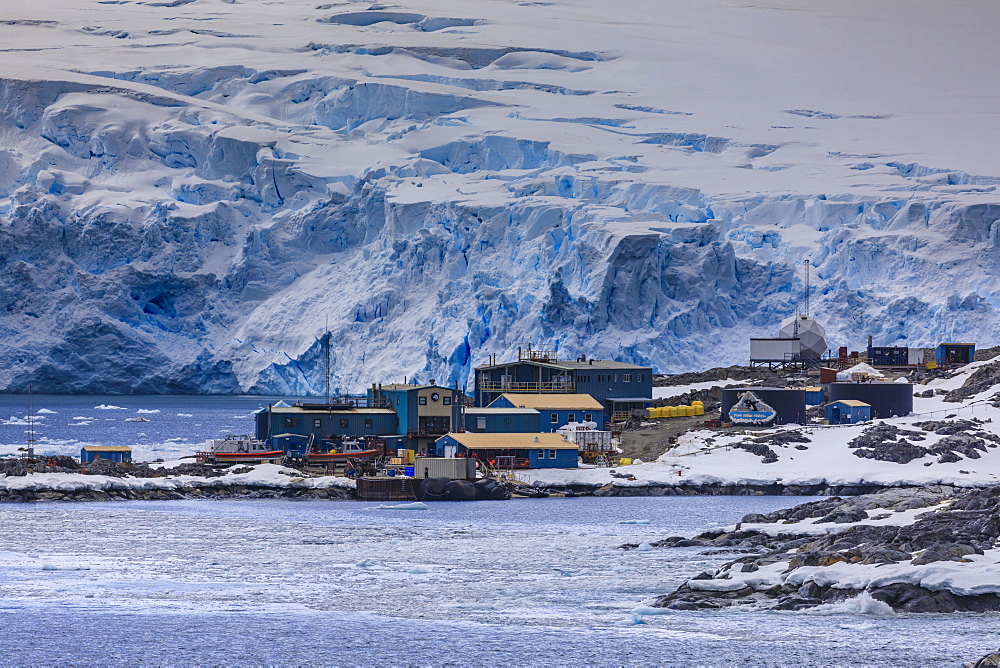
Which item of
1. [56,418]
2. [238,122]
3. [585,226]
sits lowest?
[56,418]

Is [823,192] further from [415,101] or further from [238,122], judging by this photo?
[238,122]

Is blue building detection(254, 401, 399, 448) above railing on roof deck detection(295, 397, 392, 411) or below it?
below

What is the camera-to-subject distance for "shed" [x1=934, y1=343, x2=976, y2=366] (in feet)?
182

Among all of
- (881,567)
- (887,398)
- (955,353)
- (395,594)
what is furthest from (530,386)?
(881,567)

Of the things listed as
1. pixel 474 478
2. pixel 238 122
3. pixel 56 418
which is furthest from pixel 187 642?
pixel 238 122

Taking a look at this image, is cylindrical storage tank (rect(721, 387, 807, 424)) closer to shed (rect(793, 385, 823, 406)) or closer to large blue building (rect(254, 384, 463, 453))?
shed (rect(793, 385, 823, 406))

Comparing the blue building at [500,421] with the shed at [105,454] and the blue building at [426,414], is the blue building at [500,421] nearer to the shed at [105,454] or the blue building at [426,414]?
the blue building at [426,414]

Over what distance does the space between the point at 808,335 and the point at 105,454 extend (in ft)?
108

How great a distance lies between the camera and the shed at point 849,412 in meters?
43.8

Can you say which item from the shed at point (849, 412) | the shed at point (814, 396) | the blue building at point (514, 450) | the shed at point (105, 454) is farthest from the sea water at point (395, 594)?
the shed at point (814, 396)

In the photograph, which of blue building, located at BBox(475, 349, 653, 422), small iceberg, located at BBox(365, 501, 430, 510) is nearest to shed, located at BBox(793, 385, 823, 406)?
blue building, located at BBox(475, 349, 653, 422)

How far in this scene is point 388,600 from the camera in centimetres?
2028

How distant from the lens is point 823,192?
266ft

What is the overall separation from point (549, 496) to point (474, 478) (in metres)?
1.96
